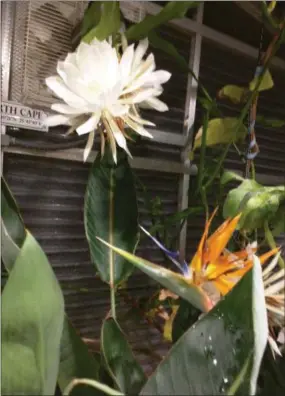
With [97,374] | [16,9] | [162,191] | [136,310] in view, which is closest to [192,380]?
[97,374]

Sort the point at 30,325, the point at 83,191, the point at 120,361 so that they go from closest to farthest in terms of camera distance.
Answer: the point at 30,325 → the point at 120,361 → the point at 83,191

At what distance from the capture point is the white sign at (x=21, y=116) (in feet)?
1.85

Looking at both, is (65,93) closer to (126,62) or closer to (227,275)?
(126,62)

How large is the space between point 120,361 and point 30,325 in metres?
0.14

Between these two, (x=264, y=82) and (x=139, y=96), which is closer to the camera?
(x=139, y=96)

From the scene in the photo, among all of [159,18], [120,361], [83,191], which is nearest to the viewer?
[120,361]

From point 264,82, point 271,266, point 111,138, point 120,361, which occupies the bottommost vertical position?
point 120,361

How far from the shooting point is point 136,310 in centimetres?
62

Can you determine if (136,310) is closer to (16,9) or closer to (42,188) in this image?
(42,188)

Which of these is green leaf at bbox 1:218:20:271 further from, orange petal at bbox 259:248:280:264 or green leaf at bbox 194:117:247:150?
green leaf at bbox 194:117:247:150

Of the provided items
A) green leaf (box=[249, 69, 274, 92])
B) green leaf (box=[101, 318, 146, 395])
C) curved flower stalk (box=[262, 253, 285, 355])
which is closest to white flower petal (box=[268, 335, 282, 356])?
curved flower stalk (box=[262, 253, 285, 355])

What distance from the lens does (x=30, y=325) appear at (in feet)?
1.08

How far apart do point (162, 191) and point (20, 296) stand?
0.40 metres

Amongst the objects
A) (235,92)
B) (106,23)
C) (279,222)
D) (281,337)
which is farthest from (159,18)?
(281,337)
